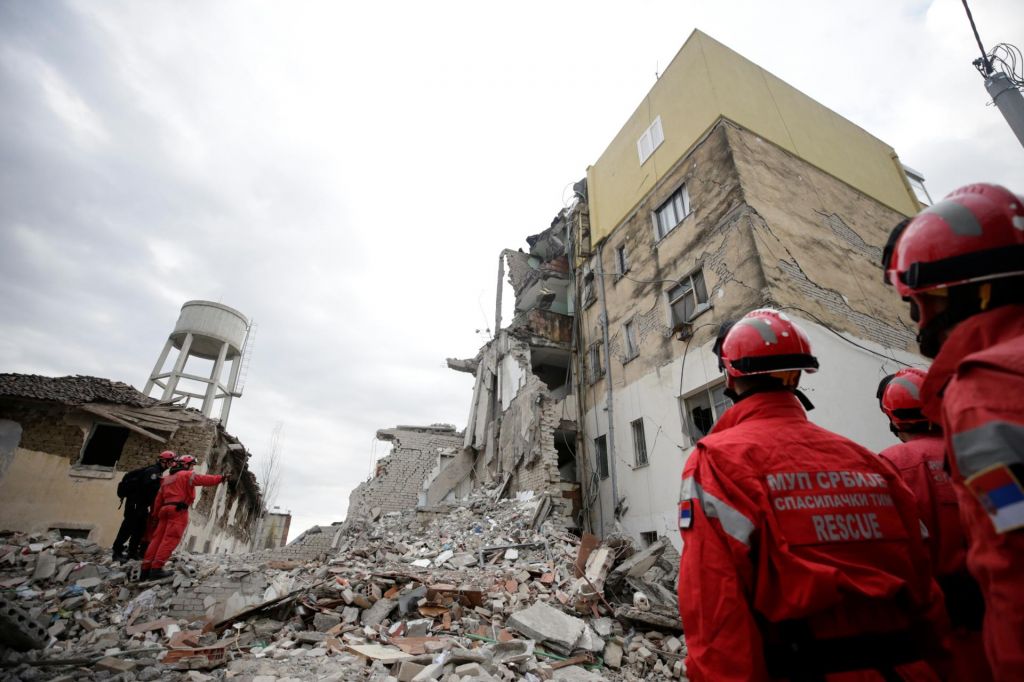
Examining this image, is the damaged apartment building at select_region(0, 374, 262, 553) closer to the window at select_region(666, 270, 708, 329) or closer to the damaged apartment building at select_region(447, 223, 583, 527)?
the damaged apartment building at select_region(447, 223, 583, 527)

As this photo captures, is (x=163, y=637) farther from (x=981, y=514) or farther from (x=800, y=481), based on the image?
(x=981, y=514)

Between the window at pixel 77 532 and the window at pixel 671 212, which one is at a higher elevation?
the window at pixel 671 212

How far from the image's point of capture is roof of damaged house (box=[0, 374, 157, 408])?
36.4 ft

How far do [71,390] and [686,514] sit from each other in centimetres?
1606

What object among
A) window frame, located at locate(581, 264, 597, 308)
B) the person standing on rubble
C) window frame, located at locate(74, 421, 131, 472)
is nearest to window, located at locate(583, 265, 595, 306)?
window frame, located at locate(581, 264, 597, 308)

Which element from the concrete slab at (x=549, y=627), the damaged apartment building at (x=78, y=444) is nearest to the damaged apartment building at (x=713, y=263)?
the concrete slab at (x=549, y=627)

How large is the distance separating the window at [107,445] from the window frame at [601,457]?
13.3 metres

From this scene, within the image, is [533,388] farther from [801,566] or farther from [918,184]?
[918,184]

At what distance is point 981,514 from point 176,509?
8215mm

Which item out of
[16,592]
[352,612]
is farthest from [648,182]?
[16,592]

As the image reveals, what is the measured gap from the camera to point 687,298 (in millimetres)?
9922

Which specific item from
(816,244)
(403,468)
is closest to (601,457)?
(816,244)

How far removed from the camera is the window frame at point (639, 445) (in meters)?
10.2

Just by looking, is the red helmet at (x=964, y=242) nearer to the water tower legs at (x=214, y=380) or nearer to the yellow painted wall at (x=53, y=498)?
the yellow painted wall at (x=53, y=498)
